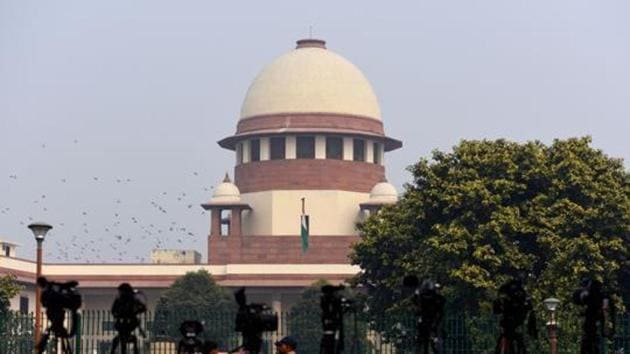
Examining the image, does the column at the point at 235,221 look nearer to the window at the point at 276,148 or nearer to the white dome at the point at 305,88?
the window at the point at 276,148

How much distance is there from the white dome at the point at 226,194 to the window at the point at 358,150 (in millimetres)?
8059

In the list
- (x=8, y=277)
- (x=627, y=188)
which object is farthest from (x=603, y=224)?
(x=8, y=277)

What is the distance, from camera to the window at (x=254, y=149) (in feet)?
352

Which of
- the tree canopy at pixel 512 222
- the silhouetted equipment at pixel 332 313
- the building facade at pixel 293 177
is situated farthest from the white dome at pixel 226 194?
the silhouetted equipment at pixel 332 313

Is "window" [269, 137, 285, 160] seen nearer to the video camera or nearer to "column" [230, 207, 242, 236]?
"column" [230, 207, 242, 236]

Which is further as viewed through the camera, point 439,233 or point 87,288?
point 87,288

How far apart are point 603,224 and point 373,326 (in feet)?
42.3

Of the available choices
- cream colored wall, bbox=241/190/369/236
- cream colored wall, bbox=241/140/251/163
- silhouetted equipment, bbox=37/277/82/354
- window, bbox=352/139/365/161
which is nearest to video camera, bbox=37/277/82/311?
silhouetted equipment, bbox=37/277/82/354

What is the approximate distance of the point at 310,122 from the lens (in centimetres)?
10562

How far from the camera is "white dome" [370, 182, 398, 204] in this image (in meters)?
105

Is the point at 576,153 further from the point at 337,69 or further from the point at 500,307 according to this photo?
the point at 337,69

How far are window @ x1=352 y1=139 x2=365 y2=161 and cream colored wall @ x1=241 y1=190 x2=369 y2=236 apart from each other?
265 centimetres

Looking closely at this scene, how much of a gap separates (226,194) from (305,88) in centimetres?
811

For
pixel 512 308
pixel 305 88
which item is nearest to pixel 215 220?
pixel 305 88
